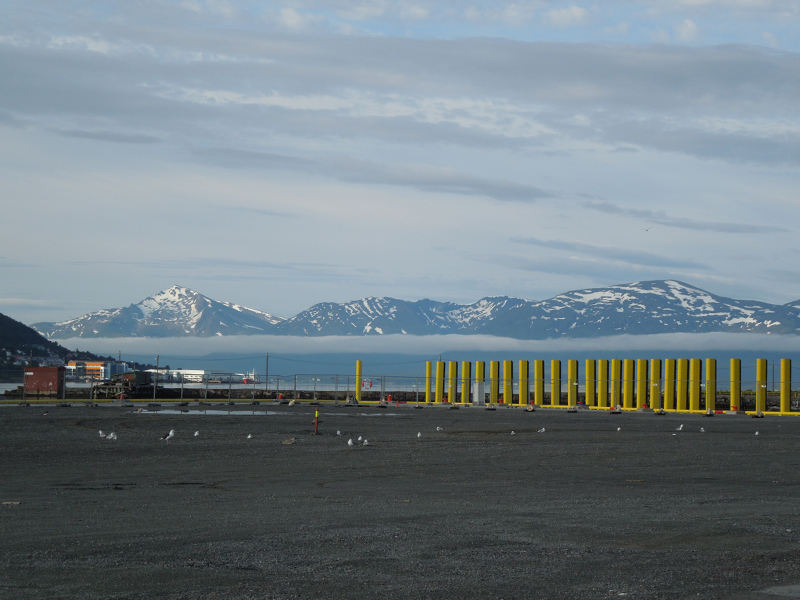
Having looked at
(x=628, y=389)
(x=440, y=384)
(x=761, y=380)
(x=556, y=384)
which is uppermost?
(x=761, y=380)

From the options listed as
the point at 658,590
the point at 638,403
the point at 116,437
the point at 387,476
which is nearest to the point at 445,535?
the point at 658,590

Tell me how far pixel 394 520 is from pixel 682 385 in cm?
4557

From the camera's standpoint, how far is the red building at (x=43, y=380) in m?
63.2

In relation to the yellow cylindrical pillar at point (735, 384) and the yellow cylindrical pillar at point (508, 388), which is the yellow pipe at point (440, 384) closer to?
the yellow cylindrical pillar at point (508, 388)

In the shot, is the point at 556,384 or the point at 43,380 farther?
the point at 43,380

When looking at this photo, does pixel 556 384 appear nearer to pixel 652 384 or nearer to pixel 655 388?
pixel 652 384

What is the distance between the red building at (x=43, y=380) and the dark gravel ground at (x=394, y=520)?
137ft

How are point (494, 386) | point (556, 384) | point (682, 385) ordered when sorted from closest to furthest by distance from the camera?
point (682, 385)
point (556, 384)
point (494, 386)

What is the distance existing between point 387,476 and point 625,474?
5.01 metres

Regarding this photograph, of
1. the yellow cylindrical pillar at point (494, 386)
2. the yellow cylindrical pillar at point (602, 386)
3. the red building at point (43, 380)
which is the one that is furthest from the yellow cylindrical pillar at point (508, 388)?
the red building at point (43, 380)

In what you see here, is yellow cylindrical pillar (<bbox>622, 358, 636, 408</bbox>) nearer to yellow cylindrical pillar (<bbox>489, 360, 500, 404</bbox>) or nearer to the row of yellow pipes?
the row of yellow pipes

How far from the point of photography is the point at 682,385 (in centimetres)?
5406

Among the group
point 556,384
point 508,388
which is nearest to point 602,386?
point 556,384

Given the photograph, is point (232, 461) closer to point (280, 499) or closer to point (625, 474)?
point (280, 499)
